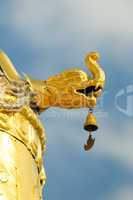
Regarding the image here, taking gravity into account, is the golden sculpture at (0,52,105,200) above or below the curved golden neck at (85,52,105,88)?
below

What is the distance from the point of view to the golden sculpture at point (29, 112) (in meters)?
9.80

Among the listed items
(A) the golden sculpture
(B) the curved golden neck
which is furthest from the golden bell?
(B) the curved golden neck

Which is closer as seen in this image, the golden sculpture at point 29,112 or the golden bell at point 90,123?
the golden sculpture at point 29,112

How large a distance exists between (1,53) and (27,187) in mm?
1834

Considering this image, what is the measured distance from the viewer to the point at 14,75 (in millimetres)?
10586

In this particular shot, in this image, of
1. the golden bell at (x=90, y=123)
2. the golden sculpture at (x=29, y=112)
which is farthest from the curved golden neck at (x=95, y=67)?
the golden bell at (x=90, y=123)

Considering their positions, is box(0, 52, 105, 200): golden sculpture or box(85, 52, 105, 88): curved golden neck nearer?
box(0, 52, 105, 200): golden sculpture

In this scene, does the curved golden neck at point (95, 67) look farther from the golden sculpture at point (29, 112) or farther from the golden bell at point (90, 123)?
the golden bell at point (90, 123)

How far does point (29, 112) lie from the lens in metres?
10.3

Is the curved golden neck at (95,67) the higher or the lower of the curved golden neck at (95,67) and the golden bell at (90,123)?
the higher

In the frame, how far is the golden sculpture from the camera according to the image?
9797 mm

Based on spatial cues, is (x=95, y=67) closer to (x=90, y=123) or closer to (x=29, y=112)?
(x=90, y=123)

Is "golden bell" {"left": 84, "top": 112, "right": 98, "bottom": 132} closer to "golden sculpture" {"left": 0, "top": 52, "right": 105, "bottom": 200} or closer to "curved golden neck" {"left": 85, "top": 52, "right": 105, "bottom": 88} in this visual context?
"golden sculpture" {"left": 0, "top": 52, "right": 105, "bottom": 200}

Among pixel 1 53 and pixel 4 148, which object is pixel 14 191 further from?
pixel 1 53
